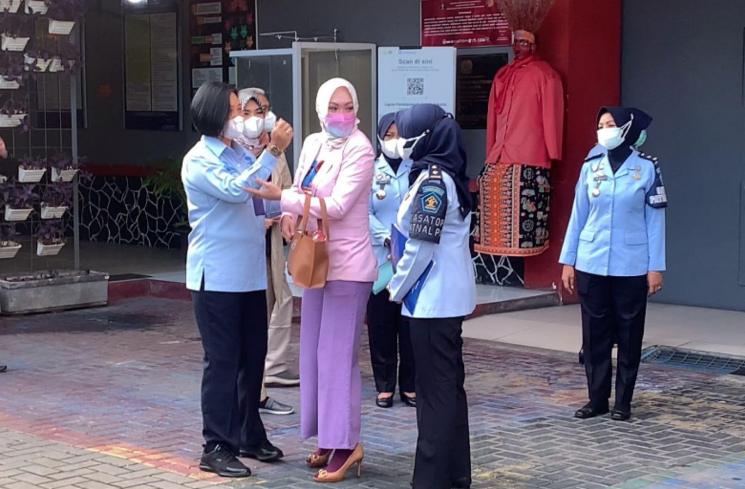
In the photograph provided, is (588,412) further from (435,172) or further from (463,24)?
(463,24)

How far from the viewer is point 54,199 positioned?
11117 mm

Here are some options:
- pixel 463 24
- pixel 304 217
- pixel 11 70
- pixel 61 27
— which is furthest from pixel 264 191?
pixel 463 24

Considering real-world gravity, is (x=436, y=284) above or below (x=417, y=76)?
below

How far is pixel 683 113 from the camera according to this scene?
10883 mm

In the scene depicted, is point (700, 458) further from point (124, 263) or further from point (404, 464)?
point (124, 263)

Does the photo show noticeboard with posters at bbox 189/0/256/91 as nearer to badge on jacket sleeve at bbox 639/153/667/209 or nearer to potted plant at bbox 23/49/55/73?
potted plant at bbox 23/49/55/73

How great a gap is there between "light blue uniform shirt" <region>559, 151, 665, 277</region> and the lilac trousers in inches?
70.0

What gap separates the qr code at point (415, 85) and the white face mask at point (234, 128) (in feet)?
16.3

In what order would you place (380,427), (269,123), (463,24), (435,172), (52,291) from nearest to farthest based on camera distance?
(435,172) → (269,123) → (380,427) → (52,291) → (463,24)

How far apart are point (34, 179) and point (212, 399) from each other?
17.7 ft

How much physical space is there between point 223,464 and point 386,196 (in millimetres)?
2206

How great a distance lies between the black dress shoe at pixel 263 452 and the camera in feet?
20.9

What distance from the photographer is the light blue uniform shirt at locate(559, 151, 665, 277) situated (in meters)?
7.23

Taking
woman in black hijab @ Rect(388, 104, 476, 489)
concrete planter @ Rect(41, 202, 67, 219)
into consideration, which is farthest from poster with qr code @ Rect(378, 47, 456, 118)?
woman in black hijab @ Rect(388, 104, 476, 489)
